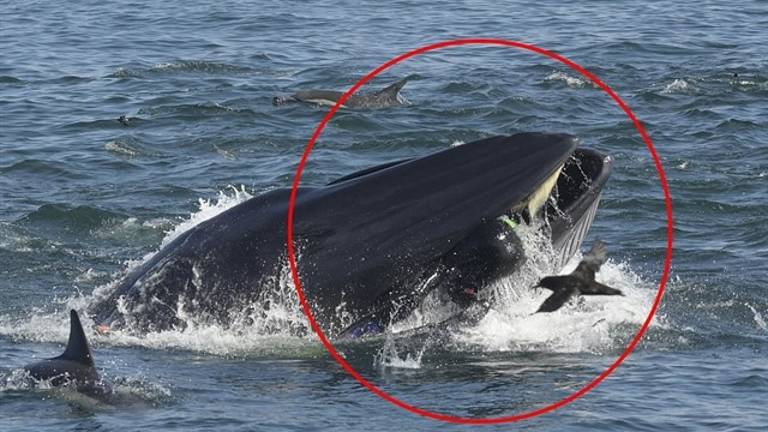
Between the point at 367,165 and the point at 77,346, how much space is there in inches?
552

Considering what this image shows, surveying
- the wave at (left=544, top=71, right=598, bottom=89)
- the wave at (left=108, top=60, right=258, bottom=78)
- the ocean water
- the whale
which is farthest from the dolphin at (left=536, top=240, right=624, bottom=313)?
the wave at (left=108, top=60, right=258, bottom=78)

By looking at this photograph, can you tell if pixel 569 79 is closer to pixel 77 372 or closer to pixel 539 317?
pixel 539 317

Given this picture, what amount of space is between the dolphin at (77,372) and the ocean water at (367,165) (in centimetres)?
12

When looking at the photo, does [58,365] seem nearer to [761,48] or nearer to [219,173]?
[219,173]

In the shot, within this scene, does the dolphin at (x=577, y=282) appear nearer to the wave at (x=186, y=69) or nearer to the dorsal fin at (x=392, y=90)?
the dorsal fin at (x=392, y=90)

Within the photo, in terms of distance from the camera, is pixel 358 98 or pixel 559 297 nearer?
pixel 559 297

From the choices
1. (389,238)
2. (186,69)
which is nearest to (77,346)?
(389,238)

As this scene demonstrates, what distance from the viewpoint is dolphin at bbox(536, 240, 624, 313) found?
12.0 meters

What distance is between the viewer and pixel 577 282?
12.1 metres

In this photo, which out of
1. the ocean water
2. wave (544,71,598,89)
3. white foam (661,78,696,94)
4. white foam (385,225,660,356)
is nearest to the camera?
white foam (385,225,660,356)

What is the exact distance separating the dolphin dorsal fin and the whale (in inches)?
31.8

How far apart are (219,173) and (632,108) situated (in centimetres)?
887

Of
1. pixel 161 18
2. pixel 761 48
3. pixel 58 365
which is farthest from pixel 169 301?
pixel 161 18

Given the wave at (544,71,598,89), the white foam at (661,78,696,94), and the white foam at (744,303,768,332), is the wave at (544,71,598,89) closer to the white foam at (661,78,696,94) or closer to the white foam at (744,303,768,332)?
the white foam at (661,78,696,94)
